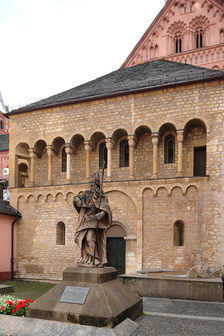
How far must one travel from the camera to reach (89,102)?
19.3 m

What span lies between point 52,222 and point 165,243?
21.9 feet

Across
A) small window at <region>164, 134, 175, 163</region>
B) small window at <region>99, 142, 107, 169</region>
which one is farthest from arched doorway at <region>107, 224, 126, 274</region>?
small window at <region>164, 134, 175, 163</region>

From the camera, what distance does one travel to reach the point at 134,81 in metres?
19.9

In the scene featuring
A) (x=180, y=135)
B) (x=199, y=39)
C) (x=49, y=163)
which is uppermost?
(x=199, y=39)

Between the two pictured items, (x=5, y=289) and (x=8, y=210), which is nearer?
(x=5, y=289)

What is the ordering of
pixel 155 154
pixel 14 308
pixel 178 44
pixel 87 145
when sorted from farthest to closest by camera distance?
1. pixel 178 44
2. pixel 87 145
3. pixel 155 154
4. pixel 14 308

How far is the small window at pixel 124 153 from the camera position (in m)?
19.3

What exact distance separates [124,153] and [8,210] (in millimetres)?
7467

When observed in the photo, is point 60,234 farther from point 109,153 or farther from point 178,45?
point 178,45

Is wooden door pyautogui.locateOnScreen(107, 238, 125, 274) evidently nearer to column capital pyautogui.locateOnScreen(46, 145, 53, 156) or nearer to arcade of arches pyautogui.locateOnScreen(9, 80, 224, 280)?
arcade of arches pyautogui.locateOnScreen(9, 80, 224, 280)

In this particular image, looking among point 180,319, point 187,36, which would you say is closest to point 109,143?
point 180,319

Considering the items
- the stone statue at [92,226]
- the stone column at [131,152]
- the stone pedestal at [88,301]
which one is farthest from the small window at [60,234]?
the stone pedestal at [88,301]

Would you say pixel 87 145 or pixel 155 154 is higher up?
pixel 87 145

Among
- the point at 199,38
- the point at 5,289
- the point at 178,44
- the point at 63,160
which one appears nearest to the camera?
the point at 5,289
